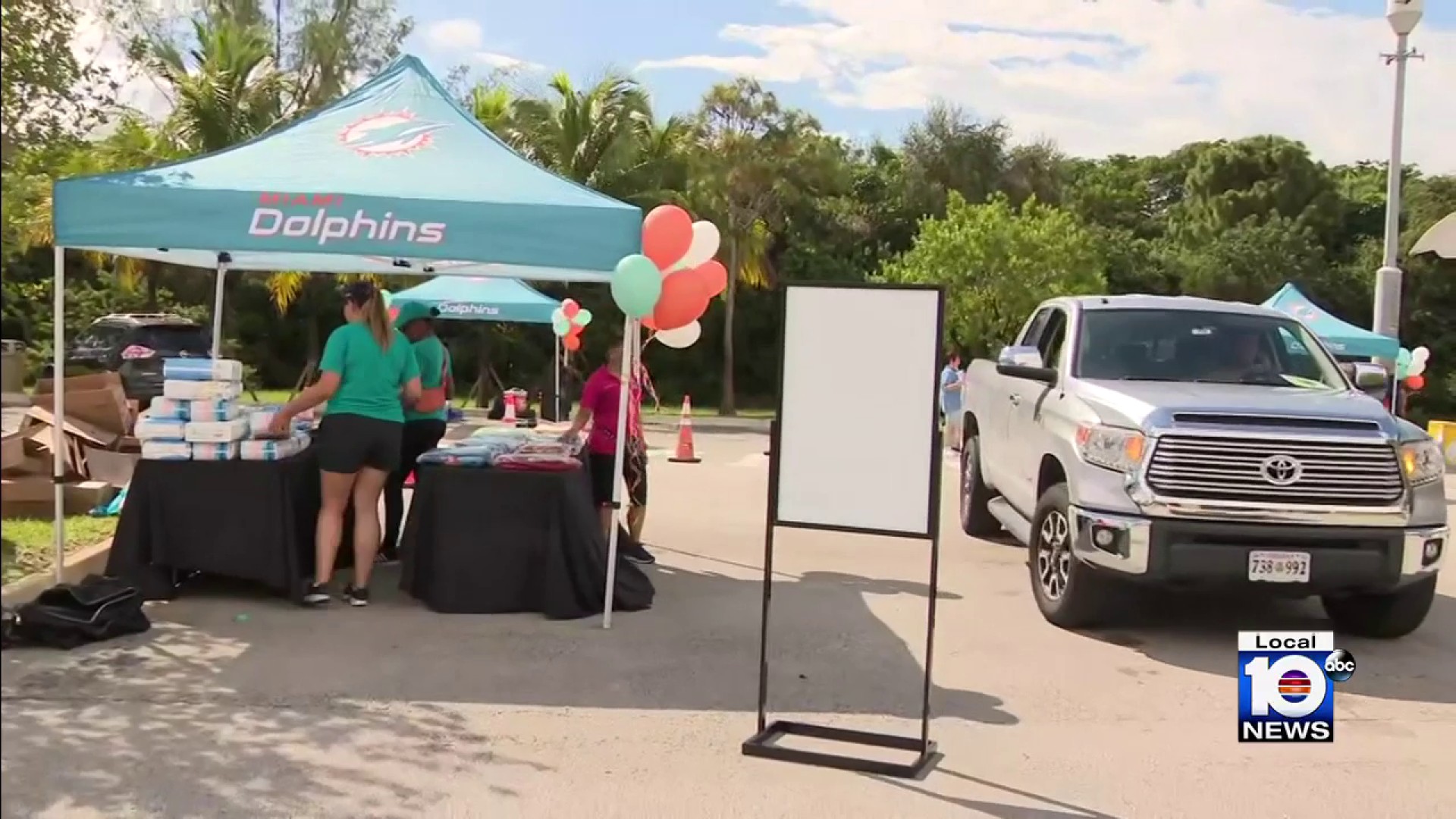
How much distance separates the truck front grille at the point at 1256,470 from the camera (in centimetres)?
676

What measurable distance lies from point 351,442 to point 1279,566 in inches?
203

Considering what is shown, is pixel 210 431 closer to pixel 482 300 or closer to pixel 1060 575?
pixel 1060 575

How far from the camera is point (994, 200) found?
32.8 m

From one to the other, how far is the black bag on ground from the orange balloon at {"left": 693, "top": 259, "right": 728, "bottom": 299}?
12.0 feet

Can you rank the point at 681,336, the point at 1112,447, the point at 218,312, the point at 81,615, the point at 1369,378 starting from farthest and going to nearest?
the point at 218,312 → the point at 681,336 → the point at 1369,378 → the point at 1112,447 → the point at 81,615

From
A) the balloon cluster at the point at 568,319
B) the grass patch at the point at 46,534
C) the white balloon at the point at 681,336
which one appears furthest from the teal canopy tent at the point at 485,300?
the white balloon at the point at 681,336

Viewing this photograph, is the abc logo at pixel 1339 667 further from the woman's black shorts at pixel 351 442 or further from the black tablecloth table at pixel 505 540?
the woman's black shorts at pixel 351 442

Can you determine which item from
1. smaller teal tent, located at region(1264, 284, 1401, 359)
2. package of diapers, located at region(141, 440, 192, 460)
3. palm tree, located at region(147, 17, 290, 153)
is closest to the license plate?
package of diapers, located at region(141, 440, 192, 460)

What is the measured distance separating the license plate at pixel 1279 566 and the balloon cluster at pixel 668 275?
348 centimetres

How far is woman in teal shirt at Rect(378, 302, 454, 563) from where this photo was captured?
344 inches

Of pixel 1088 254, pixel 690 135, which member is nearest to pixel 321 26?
pixel 690 135

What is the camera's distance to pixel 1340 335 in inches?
854

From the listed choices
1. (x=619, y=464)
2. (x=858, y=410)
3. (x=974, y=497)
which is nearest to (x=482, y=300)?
(x=974, y=497)

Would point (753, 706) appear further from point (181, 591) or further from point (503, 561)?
point (181, 591)
